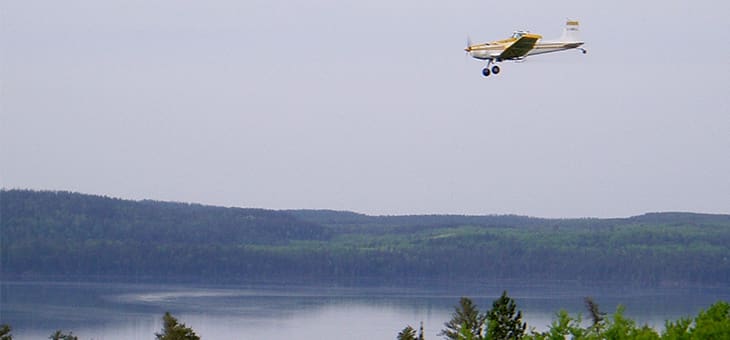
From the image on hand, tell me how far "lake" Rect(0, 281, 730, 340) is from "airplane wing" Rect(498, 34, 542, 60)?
145ft

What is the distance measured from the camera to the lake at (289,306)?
218 feet

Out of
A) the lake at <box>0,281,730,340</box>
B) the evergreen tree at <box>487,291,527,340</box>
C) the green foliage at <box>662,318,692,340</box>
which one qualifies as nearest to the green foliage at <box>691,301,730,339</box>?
the green foliage at <box>662,318,692,340</box>

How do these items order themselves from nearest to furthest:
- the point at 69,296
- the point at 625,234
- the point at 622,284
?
the point at 69,296 < the point at 622,284 < the point at 625,234

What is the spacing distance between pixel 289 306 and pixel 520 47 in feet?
216

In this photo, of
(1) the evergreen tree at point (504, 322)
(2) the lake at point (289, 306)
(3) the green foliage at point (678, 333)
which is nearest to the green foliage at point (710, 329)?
(3) the green foliage at point (678, 333)

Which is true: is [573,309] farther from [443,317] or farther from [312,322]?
[312,322]

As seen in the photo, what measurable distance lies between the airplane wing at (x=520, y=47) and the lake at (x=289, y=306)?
44070 mm

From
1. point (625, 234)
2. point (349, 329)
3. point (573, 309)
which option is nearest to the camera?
point (349, 329)

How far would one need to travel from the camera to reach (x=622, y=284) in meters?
115

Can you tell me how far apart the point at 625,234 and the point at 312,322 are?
69.4 metres

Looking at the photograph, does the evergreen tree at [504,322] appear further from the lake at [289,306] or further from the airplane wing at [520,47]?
the lake at [289,306]

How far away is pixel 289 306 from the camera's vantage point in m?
83.9

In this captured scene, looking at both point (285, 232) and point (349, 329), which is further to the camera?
point (285, 232)

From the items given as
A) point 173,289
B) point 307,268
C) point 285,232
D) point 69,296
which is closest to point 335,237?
point 285,232
